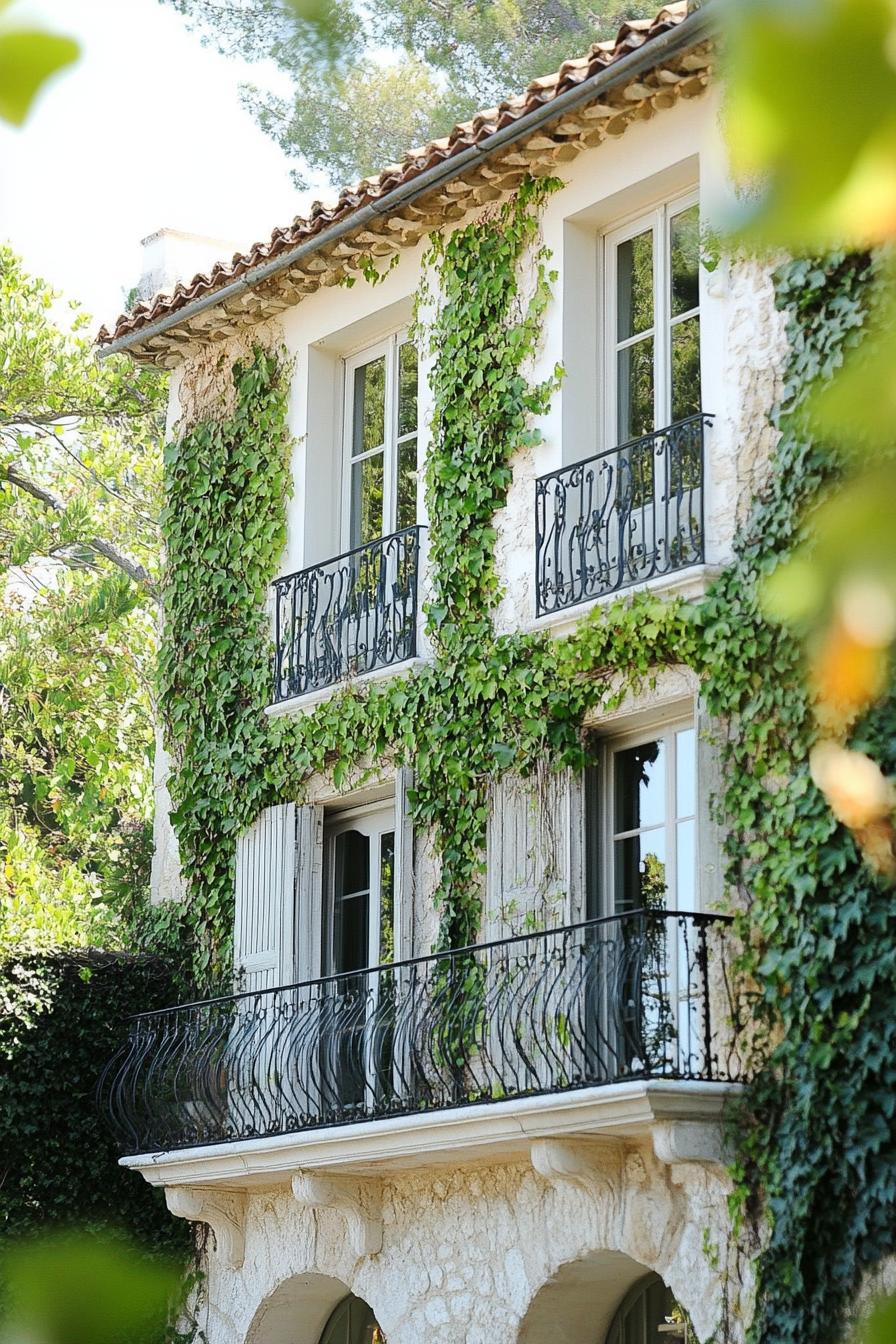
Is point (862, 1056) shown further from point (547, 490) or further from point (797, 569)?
point (797, 569)

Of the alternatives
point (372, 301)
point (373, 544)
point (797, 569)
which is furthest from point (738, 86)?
point (372, 301)

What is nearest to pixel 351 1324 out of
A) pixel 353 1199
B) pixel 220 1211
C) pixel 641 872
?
pixel 220 1211

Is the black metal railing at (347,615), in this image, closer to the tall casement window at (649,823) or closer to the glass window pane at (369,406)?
the glass window pane at (369,406)

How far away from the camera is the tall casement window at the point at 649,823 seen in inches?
415

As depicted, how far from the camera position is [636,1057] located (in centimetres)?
991

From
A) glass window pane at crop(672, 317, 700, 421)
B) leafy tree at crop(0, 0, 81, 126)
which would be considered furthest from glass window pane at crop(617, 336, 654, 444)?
leafy tree at crop(0, 0, 81, 126)

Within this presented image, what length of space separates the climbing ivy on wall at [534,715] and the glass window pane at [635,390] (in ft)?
1.37

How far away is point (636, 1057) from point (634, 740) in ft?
6.32

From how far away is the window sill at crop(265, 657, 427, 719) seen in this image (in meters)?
12.2

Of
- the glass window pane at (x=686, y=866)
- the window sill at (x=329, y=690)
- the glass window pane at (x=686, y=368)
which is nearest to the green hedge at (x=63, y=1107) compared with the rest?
the window sill at (x=329, y=690)

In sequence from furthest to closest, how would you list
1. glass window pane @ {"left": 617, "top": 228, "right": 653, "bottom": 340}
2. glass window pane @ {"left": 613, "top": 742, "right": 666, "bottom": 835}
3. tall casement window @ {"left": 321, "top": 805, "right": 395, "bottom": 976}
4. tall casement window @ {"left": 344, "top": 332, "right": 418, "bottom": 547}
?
tall casement window @ {"left": 344, "top": 332, "right": 418, "bottom": 547} → tall casement window @ {"left": 321, "top": 805, "right": 395, "bottom": 976} → glass window pane @ {"left": 617, "top": 228, "right": 653, "bottom": 340} → glass window pane @ {"left": 613, "top": 742, "right": 666, "bottom": 835}

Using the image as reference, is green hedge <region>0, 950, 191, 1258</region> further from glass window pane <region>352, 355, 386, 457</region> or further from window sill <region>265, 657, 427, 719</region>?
glass window pane <region>352, 355, 386, 457</region>

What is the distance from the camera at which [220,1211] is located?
41.5ft

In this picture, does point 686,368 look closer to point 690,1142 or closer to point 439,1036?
point 439,1036
